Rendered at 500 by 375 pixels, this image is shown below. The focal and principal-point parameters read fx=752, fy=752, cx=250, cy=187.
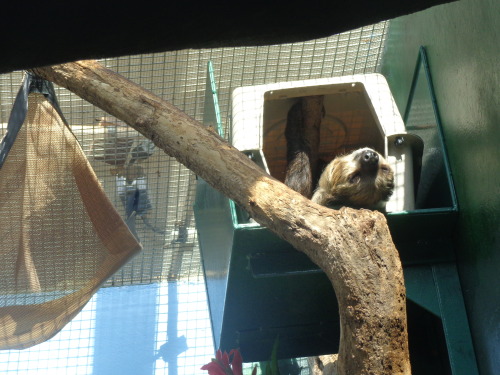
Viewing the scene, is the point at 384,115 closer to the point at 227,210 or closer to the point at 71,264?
the point at 227,210

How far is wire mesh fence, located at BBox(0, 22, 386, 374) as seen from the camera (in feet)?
13.0

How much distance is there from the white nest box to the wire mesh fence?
0.30 m

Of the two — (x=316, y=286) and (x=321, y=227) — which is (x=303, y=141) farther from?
(x=321, y=227)

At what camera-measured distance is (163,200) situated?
14.2 ft

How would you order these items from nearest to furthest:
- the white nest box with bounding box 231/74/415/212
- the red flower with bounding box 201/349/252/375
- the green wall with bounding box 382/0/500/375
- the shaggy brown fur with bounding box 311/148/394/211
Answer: the green wall with bounding box 382/0/500/375 → the red flower with bounding box 201/349/252/375 → the shaggy brown fur with bounding box 311/148/394/211 → the white nest box with bounding box 231/74/415/212

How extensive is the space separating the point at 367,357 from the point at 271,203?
592 millimetres

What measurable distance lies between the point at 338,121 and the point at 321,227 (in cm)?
172

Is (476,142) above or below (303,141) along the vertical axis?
below

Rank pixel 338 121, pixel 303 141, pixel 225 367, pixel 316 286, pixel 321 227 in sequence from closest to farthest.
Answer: pixel 321 227 < pixel 225 367 < pixel 316 286 < pixel 303 141 < pixel 338 121

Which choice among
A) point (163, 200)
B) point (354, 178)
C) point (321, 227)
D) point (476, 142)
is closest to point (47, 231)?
point (163, 200)

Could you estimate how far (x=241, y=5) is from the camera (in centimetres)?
74

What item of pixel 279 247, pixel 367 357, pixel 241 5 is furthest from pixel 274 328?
pixel 241 5

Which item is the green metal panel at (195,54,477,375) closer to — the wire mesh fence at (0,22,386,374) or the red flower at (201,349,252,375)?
the red flower at (201,349,252,375)

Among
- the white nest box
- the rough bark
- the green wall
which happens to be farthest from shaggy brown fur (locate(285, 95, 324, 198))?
the rough bark
